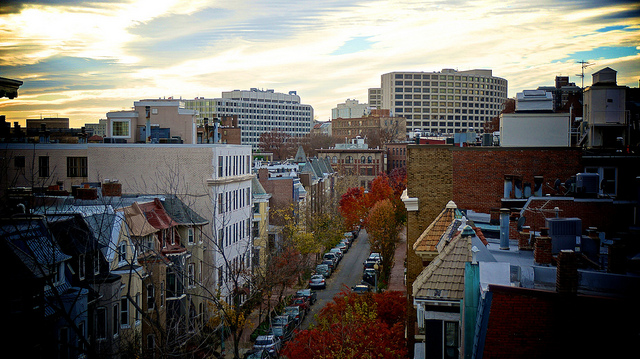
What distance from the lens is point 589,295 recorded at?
36.4ft

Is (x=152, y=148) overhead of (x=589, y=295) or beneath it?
overhead

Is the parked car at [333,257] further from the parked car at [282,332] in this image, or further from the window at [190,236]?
the window at [190,236]

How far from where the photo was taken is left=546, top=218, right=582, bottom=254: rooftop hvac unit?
14.9m

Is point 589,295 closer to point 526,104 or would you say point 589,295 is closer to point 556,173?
point 556,173

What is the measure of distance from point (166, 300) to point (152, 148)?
13.5 meters

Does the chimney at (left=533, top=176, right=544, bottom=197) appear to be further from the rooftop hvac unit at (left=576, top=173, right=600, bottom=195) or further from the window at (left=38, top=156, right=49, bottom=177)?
the window at (left=38, top=156, right=49, bottom=177)

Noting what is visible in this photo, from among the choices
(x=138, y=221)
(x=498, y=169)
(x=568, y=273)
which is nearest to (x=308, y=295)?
(x=138, y=221)

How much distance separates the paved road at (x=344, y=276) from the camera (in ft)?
149

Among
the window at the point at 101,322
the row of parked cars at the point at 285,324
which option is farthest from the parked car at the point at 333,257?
the window at the point at 101,322

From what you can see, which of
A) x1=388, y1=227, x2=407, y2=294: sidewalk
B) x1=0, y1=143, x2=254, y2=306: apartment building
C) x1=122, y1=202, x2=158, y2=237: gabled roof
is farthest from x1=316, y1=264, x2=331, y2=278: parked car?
x1=122, y1=202, x2=158, y2=237: gabled roof

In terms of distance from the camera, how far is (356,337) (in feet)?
86.8

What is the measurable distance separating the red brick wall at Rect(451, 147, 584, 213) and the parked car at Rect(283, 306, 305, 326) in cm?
1706

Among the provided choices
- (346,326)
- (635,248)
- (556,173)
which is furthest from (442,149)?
(635,248)

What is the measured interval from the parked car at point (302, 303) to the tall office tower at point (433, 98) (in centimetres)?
15244
